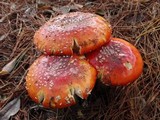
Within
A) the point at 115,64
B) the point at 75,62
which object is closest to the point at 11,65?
the point at 75,62

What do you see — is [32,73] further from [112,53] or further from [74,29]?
[112,53]

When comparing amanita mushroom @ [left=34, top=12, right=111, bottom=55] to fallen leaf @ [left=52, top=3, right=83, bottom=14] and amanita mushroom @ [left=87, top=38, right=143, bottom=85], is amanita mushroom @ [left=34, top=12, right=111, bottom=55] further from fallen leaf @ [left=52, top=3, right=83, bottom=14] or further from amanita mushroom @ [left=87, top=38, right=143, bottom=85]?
fallen leaf @ [left=52, top=3, right=83, bottom=14]

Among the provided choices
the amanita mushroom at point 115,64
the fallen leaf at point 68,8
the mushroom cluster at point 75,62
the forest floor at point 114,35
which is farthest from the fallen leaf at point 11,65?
the amanita mushroom at point 115,64

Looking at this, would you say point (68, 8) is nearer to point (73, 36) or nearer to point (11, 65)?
point (11, 65)

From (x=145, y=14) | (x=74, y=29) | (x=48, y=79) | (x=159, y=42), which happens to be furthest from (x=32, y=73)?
(x=145, y=14)

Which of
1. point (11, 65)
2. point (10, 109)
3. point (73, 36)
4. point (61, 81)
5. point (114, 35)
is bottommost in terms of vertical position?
point (10, 109)

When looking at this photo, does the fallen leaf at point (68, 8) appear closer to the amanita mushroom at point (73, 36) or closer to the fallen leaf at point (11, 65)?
the fallen leaf at point (11, 65)
